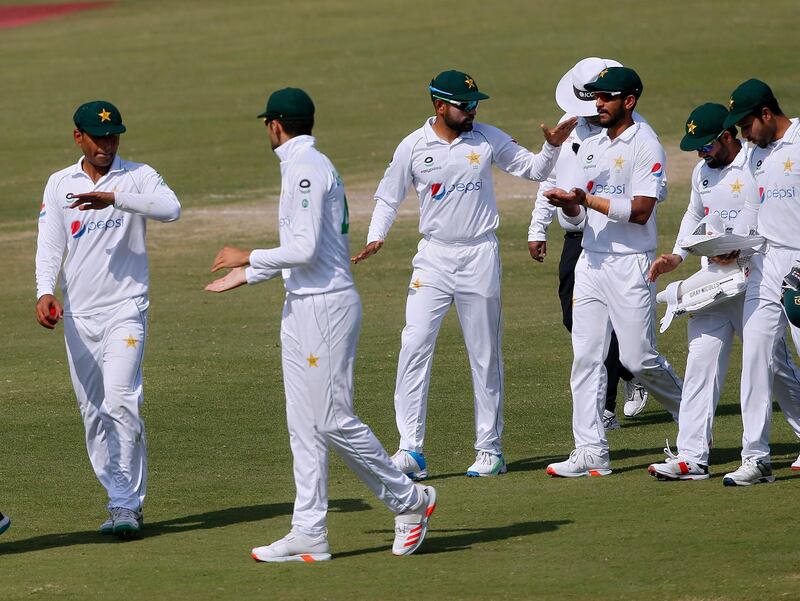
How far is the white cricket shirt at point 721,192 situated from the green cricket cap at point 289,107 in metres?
2.62

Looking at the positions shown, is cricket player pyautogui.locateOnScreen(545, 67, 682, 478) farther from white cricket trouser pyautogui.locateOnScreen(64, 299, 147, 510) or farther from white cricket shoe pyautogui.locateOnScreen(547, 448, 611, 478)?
white cricket trouser pyautogui.locateOnScreen(64, 299, 147, 510)

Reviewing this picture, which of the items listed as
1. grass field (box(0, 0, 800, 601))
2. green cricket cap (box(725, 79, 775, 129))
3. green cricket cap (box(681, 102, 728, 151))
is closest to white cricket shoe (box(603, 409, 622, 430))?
grass field (box(0, 0, 800, 601))

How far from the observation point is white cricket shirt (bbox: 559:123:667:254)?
9.06 meters

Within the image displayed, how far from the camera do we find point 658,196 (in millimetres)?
9117

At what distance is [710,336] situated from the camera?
9039mm

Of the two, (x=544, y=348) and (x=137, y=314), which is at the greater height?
(x=137, y=314)


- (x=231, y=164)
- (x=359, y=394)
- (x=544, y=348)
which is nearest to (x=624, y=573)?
(x=359, y=394)

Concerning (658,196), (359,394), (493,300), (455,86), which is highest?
(455,86)

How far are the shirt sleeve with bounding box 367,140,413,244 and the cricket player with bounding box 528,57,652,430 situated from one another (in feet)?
2.98

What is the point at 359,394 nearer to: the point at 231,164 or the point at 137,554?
the point at 137,554

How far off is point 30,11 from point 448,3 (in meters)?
12.3

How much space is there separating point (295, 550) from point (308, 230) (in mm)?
1626

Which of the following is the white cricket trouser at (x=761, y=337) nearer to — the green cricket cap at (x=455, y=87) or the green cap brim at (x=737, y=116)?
the green cap brim at (x=737, y=116)

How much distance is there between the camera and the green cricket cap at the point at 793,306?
27.0ft
